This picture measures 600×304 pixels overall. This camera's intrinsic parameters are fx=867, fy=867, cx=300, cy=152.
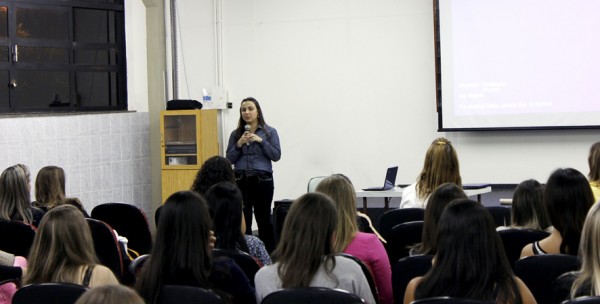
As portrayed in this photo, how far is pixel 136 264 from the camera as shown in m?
3.90

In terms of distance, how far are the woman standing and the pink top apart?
386cm

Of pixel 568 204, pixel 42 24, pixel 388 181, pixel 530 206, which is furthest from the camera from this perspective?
pixel 42 24

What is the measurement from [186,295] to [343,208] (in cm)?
121

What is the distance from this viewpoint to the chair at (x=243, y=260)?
3.81 meters

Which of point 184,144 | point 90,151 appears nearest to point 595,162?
point 184,144

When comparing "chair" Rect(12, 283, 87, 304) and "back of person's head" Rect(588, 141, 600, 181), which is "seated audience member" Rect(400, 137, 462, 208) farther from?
"chair" Rect(12, 283, 87, 304)

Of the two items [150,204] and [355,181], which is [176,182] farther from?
[355,181]

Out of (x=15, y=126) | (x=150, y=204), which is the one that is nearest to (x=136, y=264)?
(x=15, y=126)

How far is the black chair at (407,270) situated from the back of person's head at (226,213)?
0.79 m

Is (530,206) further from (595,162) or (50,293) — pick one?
(50,293)

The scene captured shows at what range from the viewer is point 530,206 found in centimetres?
442

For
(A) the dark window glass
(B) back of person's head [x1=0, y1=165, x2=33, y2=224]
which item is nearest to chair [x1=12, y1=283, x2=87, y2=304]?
(B) back of person's head [x1=0, y1=165, x2=33, y2=224]

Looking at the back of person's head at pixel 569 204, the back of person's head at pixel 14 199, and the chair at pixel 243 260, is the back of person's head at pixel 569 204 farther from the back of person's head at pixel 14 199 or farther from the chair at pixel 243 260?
the back of person's head at pixel 14 199

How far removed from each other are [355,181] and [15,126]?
3.74 meters
